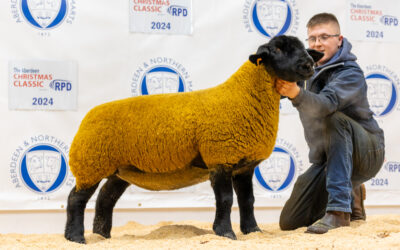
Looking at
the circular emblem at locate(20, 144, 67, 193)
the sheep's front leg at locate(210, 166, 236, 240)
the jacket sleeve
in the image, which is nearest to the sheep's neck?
the jacket sleeve

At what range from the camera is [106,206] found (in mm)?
2750

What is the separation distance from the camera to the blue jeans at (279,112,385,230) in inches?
103

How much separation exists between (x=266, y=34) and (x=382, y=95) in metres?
1.22

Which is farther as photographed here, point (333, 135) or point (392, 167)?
point (392, 167)

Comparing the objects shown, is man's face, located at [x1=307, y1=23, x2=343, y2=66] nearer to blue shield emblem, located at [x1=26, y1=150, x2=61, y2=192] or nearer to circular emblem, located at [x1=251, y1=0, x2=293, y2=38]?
circular emblem, located at [x1=251, y1=0, x2=293, y2=38]

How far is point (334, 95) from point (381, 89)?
1.74m

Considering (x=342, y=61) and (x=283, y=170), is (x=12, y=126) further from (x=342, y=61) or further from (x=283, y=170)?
(x=342, y=61)

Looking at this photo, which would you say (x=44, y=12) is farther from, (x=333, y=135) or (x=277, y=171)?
(x=333, y=135)

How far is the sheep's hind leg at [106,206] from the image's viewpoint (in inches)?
107

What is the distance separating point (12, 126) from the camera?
140 inches

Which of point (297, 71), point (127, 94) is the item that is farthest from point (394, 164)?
point (127, 94)

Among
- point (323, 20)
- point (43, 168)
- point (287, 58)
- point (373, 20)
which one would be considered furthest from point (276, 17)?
point (43, 168)

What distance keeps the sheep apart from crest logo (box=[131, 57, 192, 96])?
1169 mm

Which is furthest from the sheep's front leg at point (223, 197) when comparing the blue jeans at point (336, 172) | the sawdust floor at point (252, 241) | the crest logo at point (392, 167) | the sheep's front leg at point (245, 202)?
the crest logo at point (392, 167)
